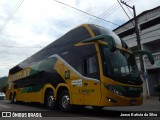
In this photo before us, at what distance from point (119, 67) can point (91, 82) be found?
1.25 meters

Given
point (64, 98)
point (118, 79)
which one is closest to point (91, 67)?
point (118, 79)

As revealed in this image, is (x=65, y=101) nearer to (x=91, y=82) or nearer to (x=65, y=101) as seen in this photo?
(x=65, y=101)

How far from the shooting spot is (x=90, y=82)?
34.0 feet

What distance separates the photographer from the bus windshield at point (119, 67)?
9.94 meters

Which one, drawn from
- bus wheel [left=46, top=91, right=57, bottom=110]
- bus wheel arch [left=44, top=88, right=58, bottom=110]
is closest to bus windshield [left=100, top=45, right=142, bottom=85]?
bus wheel arch [left=44, top=88, right=58, bottom=110]

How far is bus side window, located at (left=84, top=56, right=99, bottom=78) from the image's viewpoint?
33.6ft

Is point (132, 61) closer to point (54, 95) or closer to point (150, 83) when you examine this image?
point (54, 95)

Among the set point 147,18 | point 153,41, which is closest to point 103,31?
point 153,41

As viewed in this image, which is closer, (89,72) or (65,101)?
(89,72)

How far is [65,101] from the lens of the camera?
39.9 ft

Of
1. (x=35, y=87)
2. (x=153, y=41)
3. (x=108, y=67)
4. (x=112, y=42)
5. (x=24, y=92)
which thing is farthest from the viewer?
(x=153, y=41)

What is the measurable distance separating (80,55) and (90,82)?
59.9 inches

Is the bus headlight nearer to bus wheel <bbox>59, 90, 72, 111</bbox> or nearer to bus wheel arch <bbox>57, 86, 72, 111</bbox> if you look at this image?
bus wheel arch <bbox>57, 86, 72, 111</bbox>

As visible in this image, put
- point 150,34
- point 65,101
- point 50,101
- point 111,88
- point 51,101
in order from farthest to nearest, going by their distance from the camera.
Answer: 1. point 150,34
2. point 50,101
3. point 51,101
4. point 65,101
5. point 111,88
